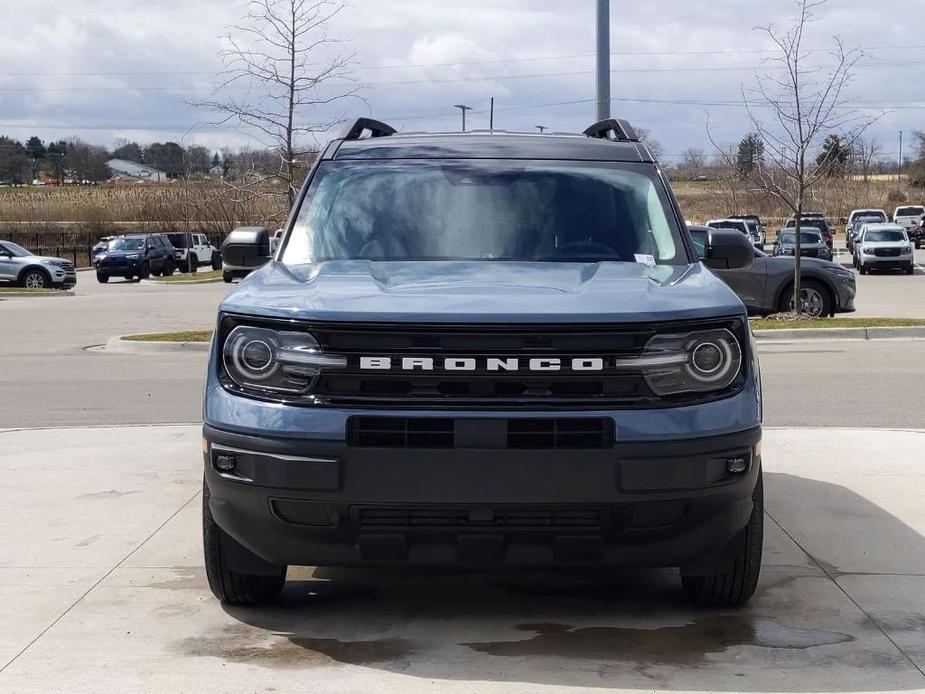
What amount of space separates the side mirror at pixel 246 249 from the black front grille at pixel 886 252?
39.1 metres

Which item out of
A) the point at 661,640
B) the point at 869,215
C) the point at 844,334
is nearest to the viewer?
the point at 661,640

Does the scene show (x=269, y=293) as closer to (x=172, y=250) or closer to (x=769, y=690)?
(x=769, y=690)

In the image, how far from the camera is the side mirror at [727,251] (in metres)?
6.04

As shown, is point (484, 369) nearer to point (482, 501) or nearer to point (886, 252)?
point (482, 501)

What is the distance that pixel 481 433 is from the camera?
4324 mm

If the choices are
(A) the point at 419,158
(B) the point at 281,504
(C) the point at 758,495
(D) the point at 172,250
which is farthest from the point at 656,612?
(D) the point at 172,250

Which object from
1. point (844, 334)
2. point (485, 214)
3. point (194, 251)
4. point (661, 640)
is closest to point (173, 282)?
point (194, 251)

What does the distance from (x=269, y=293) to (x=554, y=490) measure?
1290 millimetres

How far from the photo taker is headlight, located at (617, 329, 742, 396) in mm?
4449

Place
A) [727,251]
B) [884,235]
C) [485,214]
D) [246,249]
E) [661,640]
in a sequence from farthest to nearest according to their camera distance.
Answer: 1. [884,235]
2. [246,249]
3. [727,251]
4. [485,214]
5. [661,640]

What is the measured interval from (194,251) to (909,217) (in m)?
36.1

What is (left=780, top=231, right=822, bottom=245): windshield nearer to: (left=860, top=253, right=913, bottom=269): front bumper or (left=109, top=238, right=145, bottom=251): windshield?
(left=860, top=253, right=913, bottom=269): front bumper

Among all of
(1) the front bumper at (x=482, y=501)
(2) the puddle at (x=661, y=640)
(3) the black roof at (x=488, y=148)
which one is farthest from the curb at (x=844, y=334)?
(1) the front bumper at (x=482, y=501)

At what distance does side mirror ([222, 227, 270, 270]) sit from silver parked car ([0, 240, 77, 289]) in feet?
108
